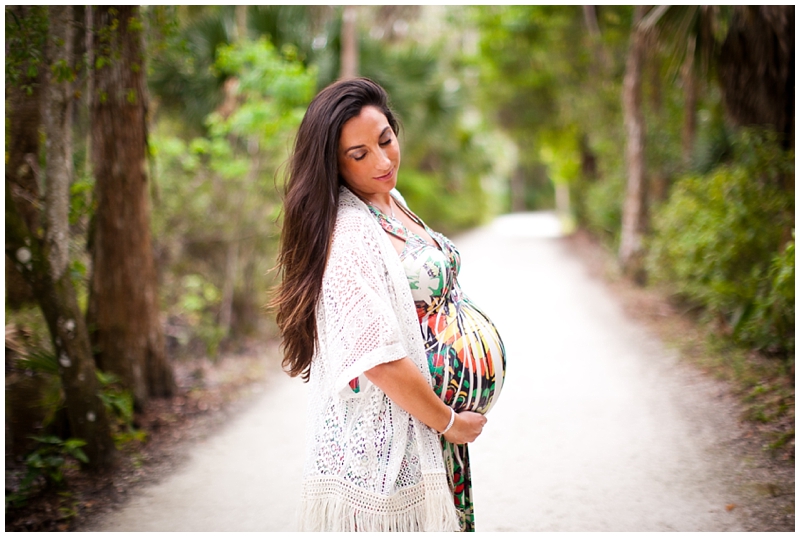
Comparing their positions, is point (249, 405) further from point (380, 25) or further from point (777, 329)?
point (380, 25)

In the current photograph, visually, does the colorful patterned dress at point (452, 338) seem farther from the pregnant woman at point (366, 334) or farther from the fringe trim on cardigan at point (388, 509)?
the fringe trim on cardigan at point (388, 509)

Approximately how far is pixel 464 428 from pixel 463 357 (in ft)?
0.69

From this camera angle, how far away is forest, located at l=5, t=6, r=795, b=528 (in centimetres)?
369

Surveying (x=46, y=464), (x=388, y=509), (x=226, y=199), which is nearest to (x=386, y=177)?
(x=388, y=509)

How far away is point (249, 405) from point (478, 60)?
44.3ft

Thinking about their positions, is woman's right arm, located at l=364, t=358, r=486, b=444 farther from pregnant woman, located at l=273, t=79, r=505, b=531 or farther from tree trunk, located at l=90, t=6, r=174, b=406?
tree trunk, located at l=90, t=6, r=174, b=406

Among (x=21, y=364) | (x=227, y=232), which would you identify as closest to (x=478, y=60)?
(x=227, y=232)

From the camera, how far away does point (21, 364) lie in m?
3.79

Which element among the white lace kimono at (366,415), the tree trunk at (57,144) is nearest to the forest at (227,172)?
the tree trunk at (57,144)

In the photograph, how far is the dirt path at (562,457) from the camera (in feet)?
11.0

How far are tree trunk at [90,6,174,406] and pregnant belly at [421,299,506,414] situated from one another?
3.46 m

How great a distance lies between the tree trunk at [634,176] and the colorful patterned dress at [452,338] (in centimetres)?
861

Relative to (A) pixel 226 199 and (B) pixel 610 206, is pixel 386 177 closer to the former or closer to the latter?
(A) pixel 226 199

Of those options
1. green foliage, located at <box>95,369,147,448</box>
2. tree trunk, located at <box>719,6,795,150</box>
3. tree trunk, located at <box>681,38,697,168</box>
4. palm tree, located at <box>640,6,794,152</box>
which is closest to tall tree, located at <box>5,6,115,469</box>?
green foliage, located at <box>95,369,147,448</box>
